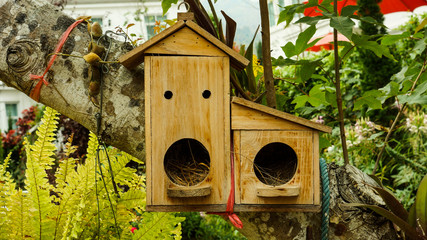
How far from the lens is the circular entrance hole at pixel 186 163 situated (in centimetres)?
145

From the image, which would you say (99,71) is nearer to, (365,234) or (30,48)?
(30,48)

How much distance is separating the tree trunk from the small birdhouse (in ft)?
0.52

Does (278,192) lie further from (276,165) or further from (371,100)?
(371,100)

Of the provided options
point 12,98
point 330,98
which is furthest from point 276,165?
point 12,98

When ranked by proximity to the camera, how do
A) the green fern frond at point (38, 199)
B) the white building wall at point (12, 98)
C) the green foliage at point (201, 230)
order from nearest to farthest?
the green fern frond at point (38, 199), the green foliage at point (201, 230), the white building wall at point (12, 98)

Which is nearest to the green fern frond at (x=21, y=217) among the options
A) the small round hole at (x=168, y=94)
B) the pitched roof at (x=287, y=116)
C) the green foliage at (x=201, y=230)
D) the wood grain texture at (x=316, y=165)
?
the small round hole at (x=168, y=94)

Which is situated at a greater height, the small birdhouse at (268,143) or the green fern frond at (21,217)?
the small birdhouse at (268,143)

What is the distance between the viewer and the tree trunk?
4.89ft

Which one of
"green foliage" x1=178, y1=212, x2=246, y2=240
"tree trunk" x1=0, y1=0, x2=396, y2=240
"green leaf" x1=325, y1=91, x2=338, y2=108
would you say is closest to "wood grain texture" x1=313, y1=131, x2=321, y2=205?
"tree trunk" x1=0, y1=0, x2=396, y2=240

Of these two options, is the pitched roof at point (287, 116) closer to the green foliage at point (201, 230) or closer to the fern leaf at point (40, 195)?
the fern leaf at point (40, 195)

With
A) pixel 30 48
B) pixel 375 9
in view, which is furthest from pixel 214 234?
pixel 375 9

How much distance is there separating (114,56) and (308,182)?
32.6 inches

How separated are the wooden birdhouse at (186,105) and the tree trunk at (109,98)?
17 cm

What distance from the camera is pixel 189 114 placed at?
1364 millimetres
